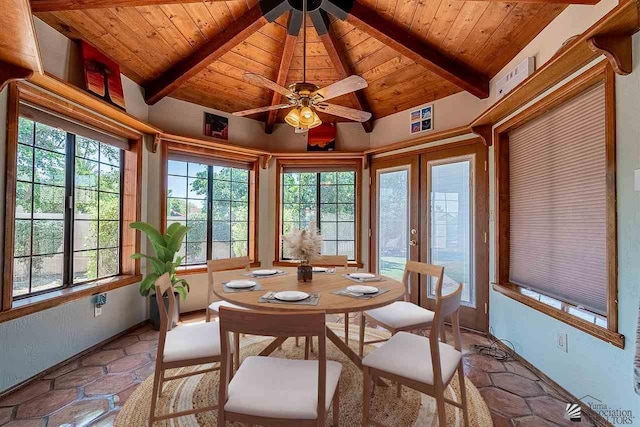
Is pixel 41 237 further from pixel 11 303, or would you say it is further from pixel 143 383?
A: pixel 143 383

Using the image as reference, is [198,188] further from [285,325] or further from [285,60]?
[285,325]

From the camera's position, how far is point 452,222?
140 inches

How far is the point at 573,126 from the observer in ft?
7.20

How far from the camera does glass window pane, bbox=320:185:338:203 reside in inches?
179

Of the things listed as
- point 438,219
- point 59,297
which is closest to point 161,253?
point 59,297

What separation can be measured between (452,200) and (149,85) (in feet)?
12.2

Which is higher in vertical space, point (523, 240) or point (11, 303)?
point (523, 240)

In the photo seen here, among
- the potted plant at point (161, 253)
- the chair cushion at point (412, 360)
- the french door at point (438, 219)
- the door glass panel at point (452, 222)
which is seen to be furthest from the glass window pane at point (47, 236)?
the door glass panel at point (452, 222)

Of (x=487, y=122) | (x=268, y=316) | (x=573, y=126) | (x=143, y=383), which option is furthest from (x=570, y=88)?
(x=143, y=383)

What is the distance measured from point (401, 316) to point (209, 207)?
2.91m

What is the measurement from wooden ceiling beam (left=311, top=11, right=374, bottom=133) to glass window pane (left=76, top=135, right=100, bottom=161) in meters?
2.43

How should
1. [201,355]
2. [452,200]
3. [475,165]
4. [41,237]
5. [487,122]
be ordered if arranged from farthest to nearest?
[452,200] → [475,165] → [487,122] → [41,237] → [201,355]

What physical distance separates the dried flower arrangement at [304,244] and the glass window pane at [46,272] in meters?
2.10

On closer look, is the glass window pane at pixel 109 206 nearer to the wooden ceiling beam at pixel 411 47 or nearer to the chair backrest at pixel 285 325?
the chair backrest at pixel 285 325
